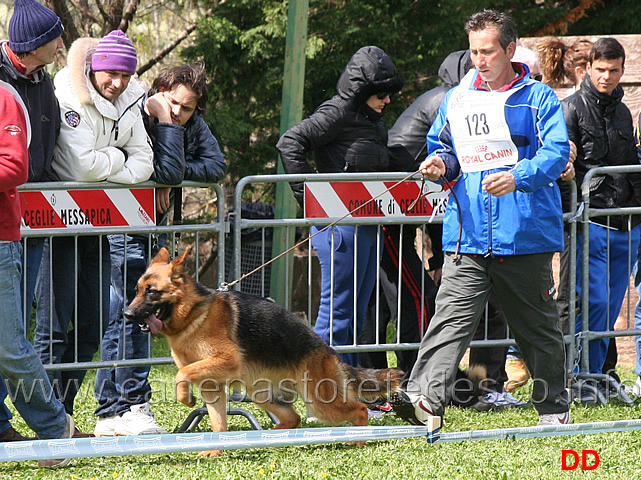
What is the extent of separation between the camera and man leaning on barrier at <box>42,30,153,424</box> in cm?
501

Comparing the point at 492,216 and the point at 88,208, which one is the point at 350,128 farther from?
the point at 88,208

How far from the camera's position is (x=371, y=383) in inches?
200

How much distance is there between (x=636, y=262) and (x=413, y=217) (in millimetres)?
1976

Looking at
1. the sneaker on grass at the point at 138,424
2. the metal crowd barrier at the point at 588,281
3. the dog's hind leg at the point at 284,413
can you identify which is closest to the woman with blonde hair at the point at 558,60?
the metal crowd barrier at the point at 588,281

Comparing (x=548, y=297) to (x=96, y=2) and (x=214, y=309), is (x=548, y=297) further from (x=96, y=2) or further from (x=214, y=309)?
(x=96, y=2)

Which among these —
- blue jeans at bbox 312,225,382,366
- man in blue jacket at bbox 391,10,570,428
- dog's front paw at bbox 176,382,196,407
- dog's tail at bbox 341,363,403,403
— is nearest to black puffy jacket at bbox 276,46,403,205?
blue jeans at bbox 312,225,382,366

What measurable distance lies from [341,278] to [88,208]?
5.54 feet

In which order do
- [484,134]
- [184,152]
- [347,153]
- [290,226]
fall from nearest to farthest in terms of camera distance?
[484,134] → [184,152] → [290,226] → [347,153]

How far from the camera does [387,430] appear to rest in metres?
4.55

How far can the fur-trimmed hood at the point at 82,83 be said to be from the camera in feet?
16.4

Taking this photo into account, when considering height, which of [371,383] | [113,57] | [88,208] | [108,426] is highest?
[113,57]

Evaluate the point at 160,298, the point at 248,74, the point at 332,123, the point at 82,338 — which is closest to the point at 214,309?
the point at 160,298

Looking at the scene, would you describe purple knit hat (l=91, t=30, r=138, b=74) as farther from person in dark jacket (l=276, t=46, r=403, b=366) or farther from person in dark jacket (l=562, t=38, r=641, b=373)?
person in dark jacket (l=562, t=38, r=641, b=373)

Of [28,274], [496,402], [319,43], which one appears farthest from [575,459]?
[319,43]
